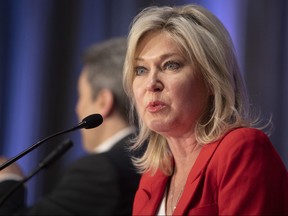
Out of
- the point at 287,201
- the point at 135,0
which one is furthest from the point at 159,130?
the point at 135,0

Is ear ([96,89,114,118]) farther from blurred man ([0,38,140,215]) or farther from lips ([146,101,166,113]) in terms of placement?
lips ([146,101,166,113])

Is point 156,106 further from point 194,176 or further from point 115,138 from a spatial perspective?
point 115,138

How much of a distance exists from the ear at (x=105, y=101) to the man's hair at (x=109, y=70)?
15 millimetres

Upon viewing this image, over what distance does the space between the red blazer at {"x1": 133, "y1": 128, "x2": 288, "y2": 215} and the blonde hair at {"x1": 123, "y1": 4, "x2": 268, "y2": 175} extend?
0.24ft

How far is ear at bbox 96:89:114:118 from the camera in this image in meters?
2.36

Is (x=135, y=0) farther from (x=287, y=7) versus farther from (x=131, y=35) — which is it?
(x=131, y=35)

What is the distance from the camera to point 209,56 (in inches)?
60.7

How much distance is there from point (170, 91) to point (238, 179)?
0.30 meters

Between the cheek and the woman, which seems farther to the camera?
the cheek

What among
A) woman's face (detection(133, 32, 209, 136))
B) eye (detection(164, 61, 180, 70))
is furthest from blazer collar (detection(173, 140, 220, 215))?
eye (detection(164, 61, 180, 70))

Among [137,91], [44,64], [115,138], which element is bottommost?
[115,138]

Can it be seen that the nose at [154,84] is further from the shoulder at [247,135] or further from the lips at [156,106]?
the shoulder at [247,135]

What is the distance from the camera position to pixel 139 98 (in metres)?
1.60

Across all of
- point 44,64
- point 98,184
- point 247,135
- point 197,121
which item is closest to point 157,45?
point 197,121
